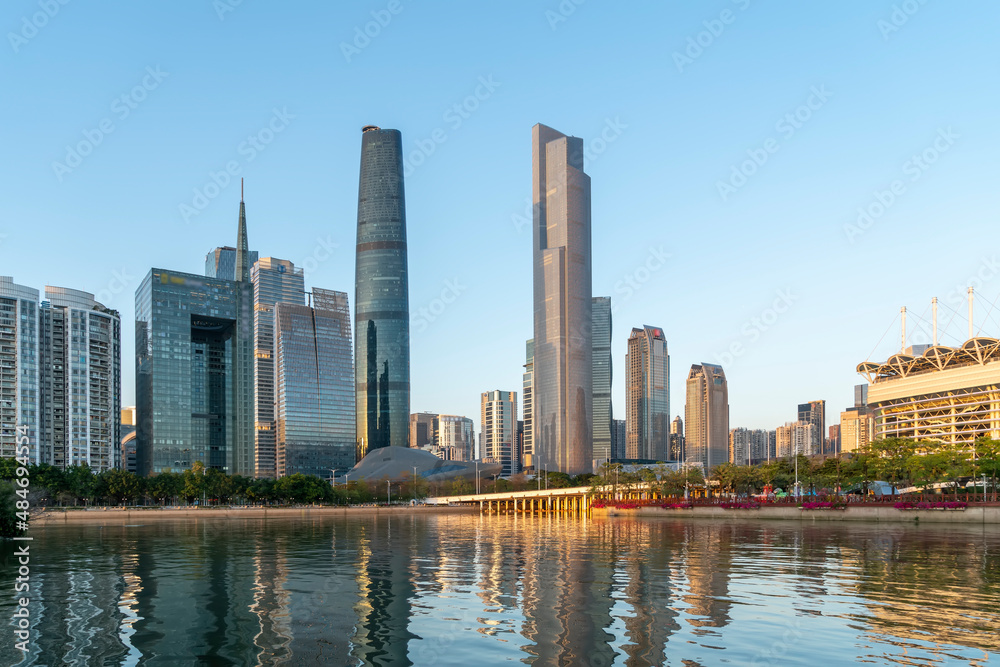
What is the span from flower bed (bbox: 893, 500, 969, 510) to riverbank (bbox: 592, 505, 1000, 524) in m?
0.83

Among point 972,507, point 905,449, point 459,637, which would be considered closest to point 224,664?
point 459,637

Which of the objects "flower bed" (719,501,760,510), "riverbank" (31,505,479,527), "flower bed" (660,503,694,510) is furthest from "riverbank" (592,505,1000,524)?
"riverbank" (31,505,479,527)

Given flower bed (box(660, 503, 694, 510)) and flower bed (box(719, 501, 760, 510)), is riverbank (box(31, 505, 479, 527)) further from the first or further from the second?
flower bed (box(719, 501, 760, 510))

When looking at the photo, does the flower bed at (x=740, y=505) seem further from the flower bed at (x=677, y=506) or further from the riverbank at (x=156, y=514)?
the riverbank at (x=156, y=514)

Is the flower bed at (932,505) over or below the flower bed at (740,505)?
over

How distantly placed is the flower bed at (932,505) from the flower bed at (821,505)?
271 inches

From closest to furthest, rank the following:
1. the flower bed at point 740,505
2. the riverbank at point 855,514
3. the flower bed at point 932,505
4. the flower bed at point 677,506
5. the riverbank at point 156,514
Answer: the riverbank at point 855,514 → the flower bed at point 932,505 → the flower bed at point 740,505 → the flower bed at point 677,506 → the riverbank at point 156,514

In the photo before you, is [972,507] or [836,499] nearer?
[972,507]

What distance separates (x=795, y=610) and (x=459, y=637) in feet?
43.6

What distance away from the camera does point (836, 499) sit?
371ft

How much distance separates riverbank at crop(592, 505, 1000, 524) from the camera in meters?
95.1

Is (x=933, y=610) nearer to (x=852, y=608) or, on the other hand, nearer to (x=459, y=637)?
(x=852, y=608)

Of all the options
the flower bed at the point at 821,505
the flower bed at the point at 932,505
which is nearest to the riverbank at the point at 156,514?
the flower bed at the point at 821,505

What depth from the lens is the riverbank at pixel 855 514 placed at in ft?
312
